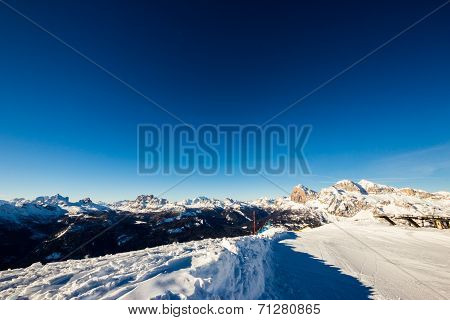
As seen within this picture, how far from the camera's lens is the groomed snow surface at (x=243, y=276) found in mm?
6169

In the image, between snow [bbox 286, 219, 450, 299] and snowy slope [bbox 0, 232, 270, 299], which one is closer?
snowy slope [bbox 0, 232, 270, 299]

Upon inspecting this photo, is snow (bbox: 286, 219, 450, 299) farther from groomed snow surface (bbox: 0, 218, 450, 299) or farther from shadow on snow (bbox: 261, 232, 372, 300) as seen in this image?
shadow on snow (bbox: 261, 232, 372, 300)

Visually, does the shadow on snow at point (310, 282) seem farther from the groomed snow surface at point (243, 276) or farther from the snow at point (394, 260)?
the snow at point (394, 260)

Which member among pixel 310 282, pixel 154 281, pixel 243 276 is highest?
pixel 154 281

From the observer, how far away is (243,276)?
8.15m

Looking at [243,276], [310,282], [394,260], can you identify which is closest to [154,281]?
[243,276]

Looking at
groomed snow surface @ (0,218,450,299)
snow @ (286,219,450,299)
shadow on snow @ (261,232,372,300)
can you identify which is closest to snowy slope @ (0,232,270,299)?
groomed snow surface @ (0,218,450,299)

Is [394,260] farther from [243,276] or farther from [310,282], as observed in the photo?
[243,276]

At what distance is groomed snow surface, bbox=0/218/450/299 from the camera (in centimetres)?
617

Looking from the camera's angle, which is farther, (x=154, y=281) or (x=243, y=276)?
(x=243, y=276)
